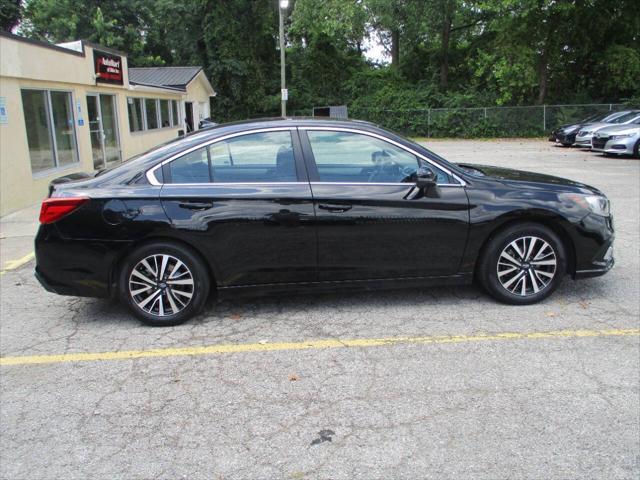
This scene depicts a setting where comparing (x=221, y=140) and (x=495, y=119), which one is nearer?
(x=221, y=140)

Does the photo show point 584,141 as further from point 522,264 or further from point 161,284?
point 161,284

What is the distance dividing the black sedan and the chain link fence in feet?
91.4

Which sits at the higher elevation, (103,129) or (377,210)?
(103,129)

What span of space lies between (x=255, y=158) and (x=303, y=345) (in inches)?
62.6

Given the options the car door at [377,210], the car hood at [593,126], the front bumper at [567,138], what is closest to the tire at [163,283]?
the car door at [377,210]

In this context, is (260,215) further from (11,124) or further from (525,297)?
(11,124)

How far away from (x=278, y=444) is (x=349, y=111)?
35073 millimetres

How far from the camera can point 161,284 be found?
4.44 m

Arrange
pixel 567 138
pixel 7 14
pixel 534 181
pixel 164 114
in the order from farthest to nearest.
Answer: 1. pixel 7 14
2. pixel 164 114
3. pixel 567 138
4. pixel 534 181

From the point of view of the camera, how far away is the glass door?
14.6m

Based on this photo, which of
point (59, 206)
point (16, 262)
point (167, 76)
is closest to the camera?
point (59, 206)

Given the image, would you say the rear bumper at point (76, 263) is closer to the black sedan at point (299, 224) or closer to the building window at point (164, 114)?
the black sedan at point (299, 224)

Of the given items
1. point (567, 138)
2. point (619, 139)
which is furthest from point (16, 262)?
point (567, 138)

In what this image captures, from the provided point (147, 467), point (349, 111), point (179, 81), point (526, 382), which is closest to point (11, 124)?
point (147, 467)
